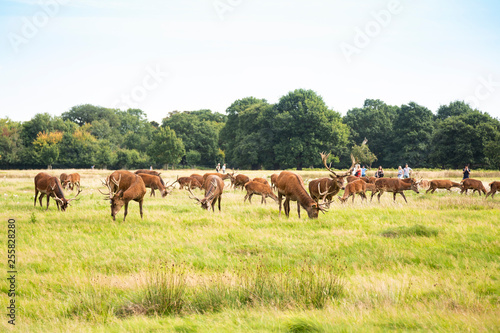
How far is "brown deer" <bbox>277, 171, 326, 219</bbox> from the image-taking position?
471 inches

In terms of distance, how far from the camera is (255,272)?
6.69 m

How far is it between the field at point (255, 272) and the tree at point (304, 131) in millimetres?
45453

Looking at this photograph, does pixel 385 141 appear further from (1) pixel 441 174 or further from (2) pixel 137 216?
(2) pixel 137 216

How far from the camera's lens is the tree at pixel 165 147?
205 ft

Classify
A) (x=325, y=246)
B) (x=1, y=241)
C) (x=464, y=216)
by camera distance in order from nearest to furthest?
1. (x=325, y=246)
2. (x=1, y=241)
3. (x=464, y=216)

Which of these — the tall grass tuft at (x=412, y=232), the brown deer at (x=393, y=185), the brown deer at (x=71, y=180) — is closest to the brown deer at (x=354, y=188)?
the brown deer at (x=393, y=185)

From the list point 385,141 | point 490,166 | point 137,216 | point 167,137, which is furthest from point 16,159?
point 490,166

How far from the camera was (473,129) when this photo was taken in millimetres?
51906

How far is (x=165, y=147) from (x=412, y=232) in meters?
55.4

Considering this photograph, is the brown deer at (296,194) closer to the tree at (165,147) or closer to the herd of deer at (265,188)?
the herd of deer at (265,188)

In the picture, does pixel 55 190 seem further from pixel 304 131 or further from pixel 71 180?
pixel 304 131

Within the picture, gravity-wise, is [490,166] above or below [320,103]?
below

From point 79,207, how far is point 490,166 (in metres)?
→ 49.5

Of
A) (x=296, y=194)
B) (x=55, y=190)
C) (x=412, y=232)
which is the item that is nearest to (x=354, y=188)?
(x=296, y=194)
